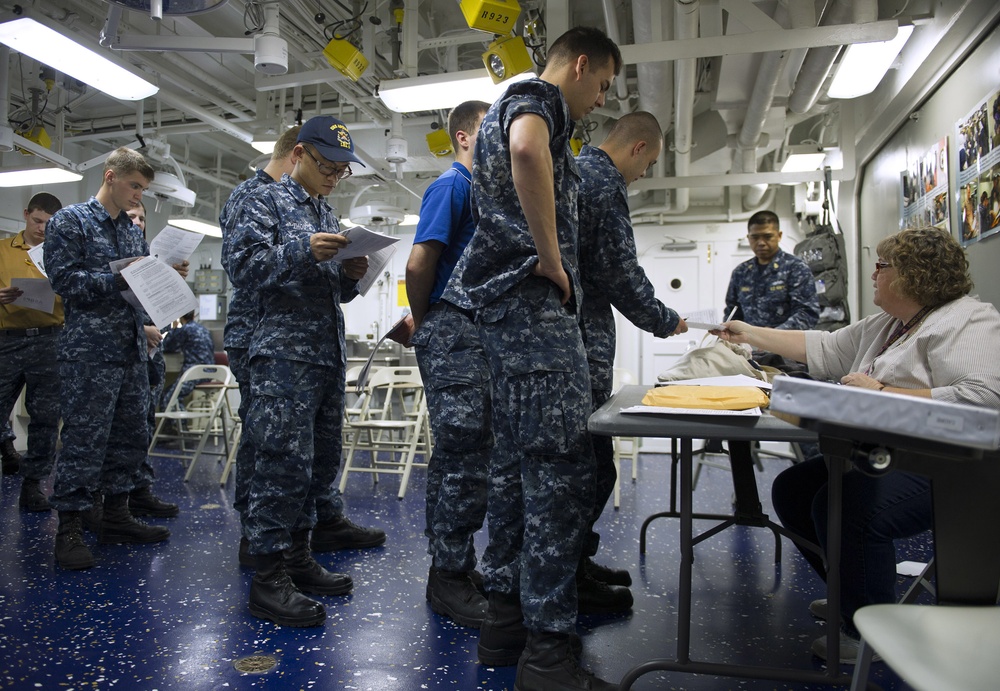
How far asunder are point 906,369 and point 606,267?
0.85m

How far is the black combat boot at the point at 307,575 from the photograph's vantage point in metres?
2.31

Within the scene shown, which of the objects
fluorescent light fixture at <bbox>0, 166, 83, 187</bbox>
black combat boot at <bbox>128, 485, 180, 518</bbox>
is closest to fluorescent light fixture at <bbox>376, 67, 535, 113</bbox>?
black combat boot at <bbox>128, 485, 180, 518</bbox>

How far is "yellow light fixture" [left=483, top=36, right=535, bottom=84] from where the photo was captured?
3.71m

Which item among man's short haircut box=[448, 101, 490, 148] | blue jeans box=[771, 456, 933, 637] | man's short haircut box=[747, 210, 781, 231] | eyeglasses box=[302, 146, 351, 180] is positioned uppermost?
man's short haircut box=[448, 101, 490, 148]

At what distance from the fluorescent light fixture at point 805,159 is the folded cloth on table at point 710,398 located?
4.67m

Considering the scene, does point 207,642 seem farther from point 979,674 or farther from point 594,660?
point 979,674

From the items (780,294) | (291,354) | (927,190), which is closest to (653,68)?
(780,294)

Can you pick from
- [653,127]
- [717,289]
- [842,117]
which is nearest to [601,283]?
[653,127]

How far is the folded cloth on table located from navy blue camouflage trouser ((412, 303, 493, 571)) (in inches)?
29.3

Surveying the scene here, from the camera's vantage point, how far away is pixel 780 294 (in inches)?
168

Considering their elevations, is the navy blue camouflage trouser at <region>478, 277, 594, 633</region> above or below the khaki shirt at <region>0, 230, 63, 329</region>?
below

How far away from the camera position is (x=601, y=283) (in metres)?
2.04

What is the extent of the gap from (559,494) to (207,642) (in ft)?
3.91

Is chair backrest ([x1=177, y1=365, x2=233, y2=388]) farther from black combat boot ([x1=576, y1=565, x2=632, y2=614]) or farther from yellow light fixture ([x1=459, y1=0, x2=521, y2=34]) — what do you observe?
black combat boot ([x1=576, y1=565, x2=632, y2=614])
